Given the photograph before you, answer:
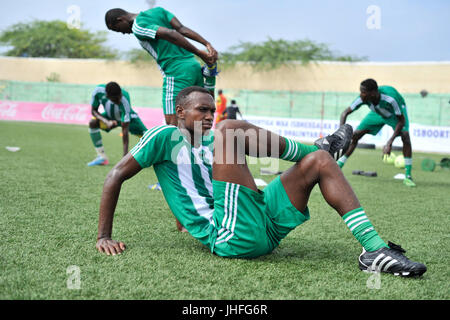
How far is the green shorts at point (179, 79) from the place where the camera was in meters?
4.91

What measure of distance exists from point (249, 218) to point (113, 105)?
21.9ft

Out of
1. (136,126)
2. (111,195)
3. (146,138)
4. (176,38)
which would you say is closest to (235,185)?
(146,138)

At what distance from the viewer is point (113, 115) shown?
9094 mm

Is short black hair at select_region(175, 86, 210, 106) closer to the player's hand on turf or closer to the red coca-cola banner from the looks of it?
the player's hand on turf

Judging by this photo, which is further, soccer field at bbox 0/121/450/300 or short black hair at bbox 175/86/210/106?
short black hair at bbox 175/86/210/106

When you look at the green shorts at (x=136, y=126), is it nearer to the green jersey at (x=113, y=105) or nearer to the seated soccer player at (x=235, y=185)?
the green jersey at (x=113, y=105)

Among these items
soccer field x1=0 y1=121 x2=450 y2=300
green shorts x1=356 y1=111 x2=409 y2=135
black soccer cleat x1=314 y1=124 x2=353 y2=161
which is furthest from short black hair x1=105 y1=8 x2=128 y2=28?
green shorts x1=356 y1=111 x2=409 y2=135

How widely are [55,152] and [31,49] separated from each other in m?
42.1

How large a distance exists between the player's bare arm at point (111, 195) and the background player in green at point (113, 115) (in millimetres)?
5218

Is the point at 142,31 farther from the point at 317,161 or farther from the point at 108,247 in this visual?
the point at 317,161

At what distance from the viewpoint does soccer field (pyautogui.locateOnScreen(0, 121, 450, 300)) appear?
2.50m

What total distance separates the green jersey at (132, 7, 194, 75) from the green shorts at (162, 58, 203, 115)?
0.07 m

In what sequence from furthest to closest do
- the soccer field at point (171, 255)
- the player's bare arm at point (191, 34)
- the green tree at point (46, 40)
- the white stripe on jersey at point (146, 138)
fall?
the green tree at point (46, 40), the player's bare arm at point (191, 34), the white stripe on jersey at point (146, 138), the soccer field at point (171, 255)

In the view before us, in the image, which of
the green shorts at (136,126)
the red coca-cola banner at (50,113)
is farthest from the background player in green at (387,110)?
the red coca-cola banner at (50,113)
